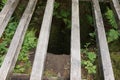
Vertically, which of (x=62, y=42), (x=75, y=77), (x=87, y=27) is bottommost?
(x=75, y=77)

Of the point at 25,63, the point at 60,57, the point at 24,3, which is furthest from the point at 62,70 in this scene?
the point at 24,3

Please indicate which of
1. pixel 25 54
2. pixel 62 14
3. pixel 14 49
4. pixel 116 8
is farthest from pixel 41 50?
pixel 62 14

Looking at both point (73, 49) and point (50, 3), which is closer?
point (73, 49)

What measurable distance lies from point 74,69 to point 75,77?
12 cm

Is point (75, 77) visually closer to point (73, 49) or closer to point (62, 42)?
point (73, 49)

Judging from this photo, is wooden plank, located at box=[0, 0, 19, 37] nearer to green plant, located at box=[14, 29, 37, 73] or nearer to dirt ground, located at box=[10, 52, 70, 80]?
green plant, located at box=[14, 29, 37, 73]

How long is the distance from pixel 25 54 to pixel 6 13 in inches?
25.1

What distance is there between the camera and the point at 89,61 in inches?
113

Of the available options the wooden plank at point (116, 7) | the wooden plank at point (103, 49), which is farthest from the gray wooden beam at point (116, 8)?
the wooden plank at point (103, 49)

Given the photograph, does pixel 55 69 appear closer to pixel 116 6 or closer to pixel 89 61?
pixel 89 61

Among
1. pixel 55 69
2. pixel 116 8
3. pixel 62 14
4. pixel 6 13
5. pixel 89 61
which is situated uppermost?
pixel 62 14

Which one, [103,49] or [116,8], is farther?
[116,8]

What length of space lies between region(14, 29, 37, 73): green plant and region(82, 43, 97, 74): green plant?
0.65m

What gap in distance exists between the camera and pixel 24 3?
12.7ft
